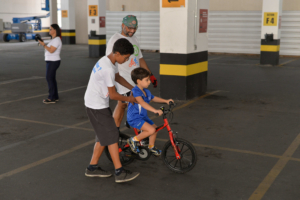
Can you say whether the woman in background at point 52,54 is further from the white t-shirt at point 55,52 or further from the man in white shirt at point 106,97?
the man in white shirt at point 106,97

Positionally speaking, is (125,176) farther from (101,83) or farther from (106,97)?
(101,83)

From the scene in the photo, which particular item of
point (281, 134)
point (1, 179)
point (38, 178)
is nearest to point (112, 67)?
point (38, 178)

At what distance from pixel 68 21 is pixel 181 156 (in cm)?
2546

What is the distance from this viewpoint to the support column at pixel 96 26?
18.5m

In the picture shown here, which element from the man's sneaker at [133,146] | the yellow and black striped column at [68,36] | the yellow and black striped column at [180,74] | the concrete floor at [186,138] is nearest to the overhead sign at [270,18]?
the concrete floor at [186,138]

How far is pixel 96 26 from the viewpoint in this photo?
736 inches

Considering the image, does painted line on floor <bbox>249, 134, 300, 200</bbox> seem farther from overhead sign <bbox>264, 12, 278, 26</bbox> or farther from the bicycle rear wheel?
overhead sign <bbox>264, 12, 278, 26</bbox>

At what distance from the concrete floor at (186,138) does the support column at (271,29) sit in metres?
5.34

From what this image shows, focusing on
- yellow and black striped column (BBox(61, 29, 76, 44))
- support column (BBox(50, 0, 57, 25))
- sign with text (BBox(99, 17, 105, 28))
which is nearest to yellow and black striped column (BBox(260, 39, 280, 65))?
sign with text (BBox(99, 17, 105, 28))

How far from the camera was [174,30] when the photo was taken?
8508 millimetres

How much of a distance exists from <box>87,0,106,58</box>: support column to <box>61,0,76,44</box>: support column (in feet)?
32.3

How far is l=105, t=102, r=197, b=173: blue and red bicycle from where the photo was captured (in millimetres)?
4387

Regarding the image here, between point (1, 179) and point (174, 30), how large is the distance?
5.43 m

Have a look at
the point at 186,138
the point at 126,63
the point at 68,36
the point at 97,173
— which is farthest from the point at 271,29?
the point at 68,36
